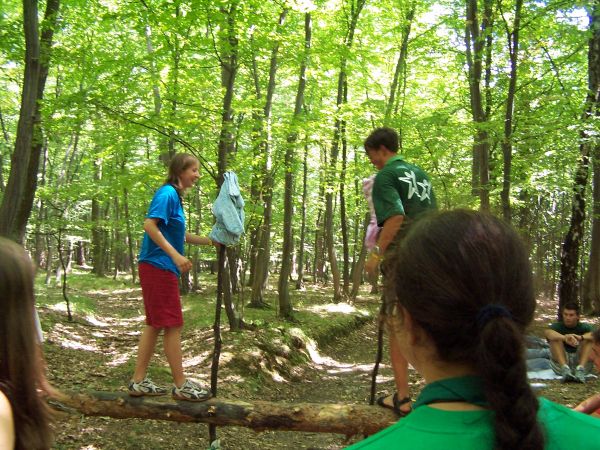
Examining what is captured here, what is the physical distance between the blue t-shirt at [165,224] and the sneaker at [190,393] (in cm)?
101

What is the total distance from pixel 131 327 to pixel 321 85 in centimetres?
1100

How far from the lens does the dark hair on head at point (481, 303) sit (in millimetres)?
921

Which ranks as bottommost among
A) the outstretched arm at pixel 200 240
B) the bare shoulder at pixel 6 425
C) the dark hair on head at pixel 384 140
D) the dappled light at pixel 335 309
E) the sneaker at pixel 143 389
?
the dappled light at pixel 335 309

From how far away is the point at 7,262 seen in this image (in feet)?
4.60

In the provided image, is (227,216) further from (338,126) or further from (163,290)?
(338,126)

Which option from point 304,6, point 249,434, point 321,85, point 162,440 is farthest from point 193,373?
point 321,85

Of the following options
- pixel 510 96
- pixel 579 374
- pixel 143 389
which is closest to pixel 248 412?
pixel 143 389

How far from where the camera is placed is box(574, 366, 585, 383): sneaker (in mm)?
7104

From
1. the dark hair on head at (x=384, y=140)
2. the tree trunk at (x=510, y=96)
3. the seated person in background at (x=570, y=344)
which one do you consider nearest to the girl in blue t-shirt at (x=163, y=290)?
the dark hair on head at (x=384, y=140)

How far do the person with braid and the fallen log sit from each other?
309cm

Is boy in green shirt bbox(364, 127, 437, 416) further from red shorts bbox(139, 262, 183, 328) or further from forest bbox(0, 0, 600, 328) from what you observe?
forest bbox(0, 0, 600, 328)

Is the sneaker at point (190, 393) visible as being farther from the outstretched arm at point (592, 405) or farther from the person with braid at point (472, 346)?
the person with braid at point (472, 346)

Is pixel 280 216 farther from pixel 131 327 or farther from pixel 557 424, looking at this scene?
pixel 557 424

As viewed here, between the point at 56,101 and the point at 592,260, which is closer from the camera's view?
the point at 56,101
